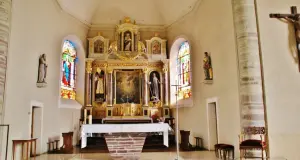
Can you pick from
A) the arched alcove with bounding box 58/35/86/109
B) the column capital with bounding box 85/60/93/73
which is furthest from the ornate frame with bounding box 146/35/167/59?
the arched alcove with bounding box 58/35/86/109

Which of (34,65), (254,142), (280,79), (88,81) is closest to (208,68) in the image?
(280,79)

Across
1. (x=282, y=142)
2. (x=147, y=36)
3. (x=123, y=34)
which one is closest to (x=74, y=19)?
(x=123, y=34)

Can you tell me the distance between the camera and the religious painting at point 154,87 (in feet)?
45.1

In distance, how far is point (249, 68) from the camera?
7.33 m

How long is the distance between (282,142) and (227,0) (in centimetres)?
475

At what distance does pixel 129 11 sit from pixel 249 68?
29.3 ft

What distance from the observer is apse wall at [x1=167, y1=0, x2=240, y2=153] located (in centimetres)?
852

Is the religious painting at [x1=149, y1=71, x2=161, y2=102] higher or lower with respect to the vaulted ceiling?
lower

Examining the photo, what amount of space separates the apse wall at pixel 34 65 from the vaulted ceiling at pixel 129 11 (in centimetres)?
143

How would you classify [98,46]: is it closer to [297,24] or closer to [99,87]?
[99,87]

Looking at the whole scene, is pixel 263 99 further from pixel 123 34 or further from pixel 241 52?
pixel 123 34

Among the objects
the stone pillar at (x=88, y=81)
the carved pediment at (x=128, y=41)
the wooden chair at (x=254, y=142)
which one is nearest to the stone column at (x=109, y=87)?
the stone pillar at (x=88, y=81)

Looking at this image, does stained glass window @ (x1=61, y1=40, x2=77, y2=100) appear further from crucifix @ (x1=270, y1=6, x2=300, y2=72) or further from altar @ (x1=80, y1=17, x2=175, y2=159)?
crucifix @ (x1=270, y1=6, x2=300, y2=72)

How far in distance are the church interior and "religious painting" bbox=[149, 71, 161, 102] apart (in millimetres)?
52
